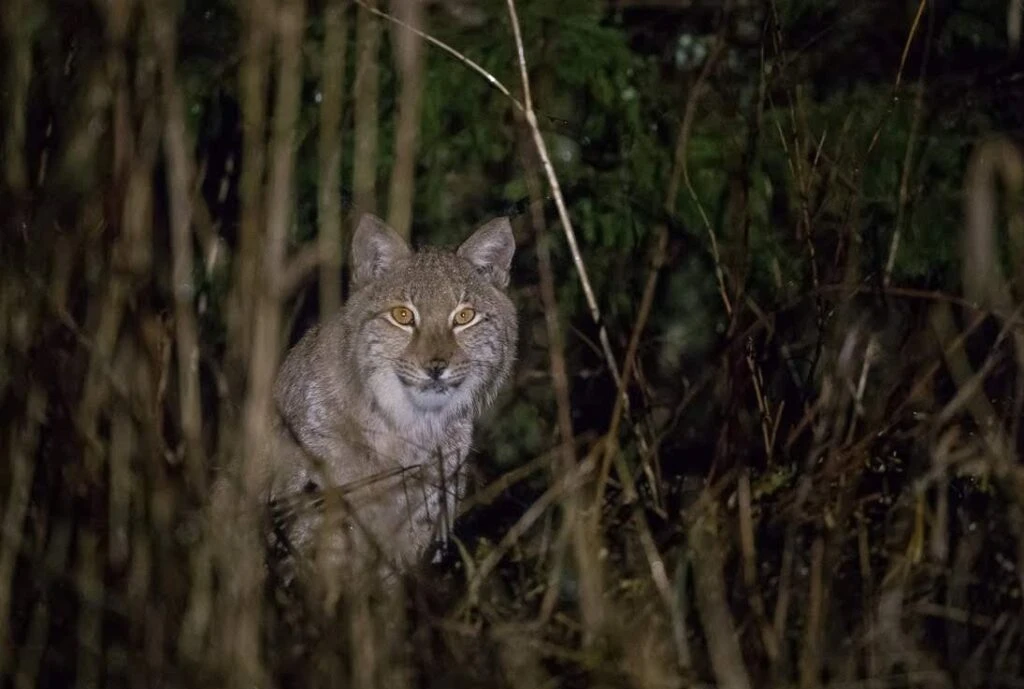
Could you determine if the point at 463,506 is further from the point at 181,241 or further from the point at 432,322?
the point at 432,322

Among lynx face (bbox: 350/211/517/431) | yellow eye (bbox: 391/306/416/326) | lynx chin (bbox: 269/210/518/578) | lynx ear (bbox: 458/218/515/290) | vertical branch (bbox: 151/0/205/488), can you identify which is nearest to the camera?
vertical branch (bbox: 151/0/205/488)

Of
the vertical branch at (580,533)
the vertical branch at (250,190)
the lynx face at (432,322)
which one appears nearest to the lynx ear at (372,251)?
the lynx face at (432,322)

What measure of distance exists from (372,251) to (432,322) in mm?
313

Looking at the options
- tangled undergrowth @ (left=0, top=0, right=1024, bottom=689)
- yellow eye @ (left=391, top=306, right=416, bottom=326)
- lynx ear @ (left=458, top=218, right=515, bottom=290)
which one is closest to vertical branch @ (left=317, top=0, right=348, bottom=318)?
tangled undergrowth @ (left=0, top=0, right=1024, bottom=689)

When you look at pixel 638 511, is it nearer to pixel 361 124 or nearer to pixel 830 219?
pixel 361 124

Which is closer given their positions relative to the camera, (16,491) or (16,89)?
(16,89)

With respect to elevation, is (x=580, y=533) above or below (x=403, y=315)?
below

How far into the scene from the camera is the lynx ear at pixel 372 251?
556 centimetres

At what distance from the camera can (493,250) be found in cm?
579

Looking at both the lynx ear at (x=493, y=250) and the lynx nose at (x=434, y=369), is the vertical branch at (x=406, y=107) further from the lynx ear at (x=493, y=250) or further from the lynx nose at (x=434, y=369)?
the lynx ear at (x=493, y=250)

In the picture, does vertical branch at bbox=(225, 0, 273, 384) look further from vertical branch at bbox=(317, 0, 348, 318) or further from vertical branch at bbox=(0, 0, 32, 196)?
vertical branch at bbox=(0, 0, 32, 196)

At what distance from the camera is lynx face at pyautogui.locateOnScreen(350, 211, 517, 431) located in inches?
215

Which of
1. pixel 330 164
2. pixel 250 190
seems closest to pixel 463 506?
pixel 330 164

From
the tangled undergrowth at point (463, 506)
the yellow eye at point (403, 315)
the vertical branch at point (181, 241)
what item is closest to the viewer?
the vertical branch at point (181, 241)
